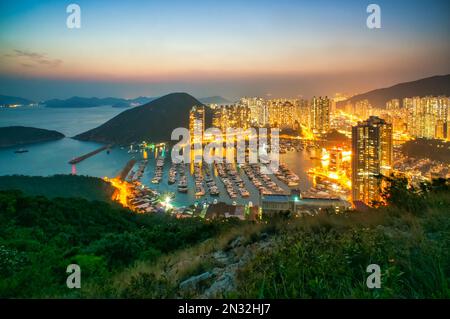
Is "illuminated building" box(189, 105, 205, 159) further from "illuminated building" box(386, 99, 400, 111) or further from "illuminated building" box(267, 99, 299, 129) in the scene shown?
"illuminated building" box(386, 99, 400, 111)

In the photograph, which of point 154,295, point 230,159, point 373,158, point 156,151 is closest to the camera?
point 154,295

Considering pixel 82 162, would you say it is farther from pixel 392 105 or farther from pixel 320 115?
pixel 320 115

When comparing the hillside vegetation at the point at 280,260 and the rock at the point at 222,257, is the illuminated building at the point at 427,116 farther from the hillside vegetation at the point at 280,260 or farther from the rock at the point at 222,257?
the rock at the point at 222,257

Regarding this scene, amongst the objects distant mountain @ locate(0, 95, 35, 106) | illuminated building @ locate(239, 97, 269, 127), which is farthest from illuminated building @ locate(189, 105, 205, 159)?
distant mountain @ locate(0, 95, 35, 106)

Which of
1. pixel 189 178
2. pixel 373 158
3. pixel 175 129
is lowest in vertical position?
pixel 189 178
